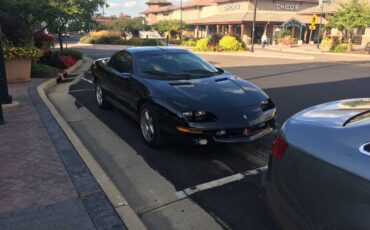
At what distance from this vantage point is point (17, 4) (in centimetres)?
1282

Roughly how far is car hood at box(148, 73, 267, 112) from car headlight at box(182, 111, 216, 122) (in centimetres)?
6

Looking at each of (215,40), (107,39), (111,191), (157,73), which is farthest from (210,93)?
(107,39)

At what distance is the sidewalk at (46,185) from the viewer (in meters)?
3.24

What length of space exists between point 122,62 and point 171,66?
44.1 inches

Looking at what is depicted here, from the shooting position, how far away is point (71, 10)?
15.7 meters

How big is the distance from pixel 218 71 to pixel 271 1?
156 ft

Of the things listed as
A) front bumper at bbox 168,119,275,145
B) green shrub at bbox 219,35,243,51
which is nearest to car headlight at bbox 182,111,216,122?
front bumper at bbox 168,119,275,145

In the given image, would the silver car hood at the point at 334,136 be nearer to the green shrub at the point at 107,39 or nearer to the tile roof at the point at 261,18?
the tile roof at the point at 261,18

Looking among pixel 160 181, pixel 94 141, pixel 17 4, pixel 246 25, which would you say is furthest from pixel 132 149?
pixel 246 25

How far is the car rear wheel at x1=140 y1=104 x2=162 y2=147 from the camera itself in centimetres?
499

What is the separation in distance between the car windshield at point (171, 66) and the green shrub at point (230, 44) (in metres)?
24.9

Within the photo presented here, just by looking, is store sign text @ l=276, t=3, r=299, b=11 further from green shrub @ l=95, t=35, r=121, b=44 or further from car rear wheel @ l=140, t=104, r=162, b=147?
car rear wheel @ l=140, t=104, r=162, b=147

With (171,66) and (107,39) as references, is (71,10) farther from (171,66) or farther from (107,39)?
(107,39)

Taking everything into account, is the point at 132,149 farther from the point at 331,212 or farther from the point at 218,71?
the point at 331,212
